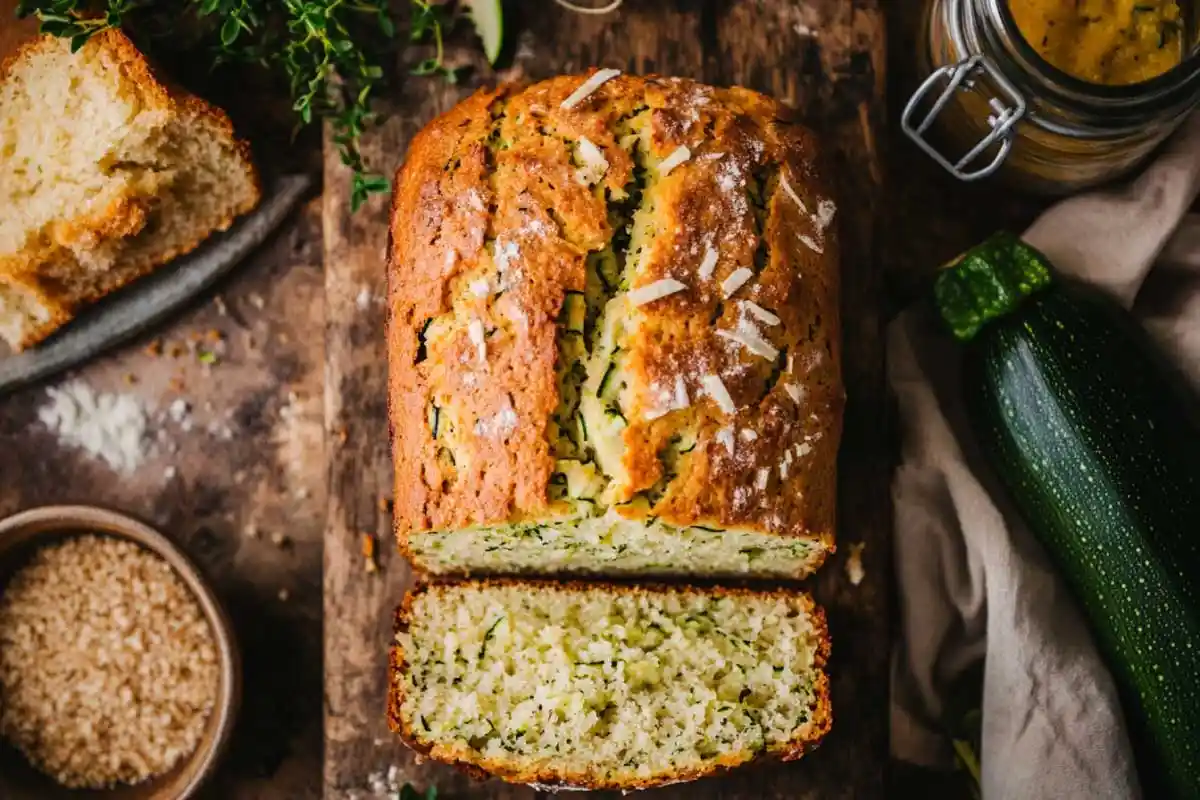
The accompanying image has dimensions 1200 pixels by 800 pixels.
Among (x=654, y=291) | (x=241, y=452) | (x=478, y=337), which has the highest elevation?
(x=654, y=291)

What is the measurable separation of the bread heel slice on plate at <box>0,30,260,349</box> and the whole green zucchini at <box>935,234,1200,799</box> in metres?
2.09

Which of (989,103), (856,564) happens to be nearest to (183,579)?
(856,564)

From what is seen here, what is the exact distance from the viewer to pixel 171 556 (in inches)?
123

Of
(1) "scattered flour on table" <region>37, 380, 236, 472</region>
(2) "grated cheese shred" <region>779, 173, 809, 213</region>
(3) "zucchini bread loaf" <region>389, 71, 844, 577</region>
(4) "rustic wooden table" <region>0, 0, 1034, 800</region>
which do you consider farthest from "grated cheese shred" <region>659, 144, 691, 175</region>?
(1) "scattered flour on table" <region>37, 380, 236, 472</region>

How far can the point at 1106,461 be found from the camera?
311 cm

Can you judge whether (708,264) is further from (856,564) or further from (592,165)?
(856,564)

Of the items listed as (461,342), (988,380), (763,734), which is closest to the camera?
(461,342)

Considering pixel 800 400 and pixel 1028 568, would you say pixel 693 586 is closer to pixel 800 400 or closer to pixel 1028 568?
pixel 800 400

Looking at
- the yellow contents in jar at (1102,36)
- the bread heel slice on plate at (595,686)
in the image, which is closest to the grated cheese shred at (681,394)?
the bread heel slice on plate at (595,686)

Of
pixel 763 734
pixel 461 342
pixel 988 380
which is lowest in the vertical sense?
pixel 763 734

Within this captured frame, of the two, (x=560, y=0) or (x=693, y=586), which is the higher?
(x=560, y=0)

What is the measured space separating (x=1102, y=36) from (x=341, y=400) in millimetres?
2136

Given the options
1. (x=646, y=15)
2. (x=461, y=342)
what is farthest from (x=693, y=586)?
(x=646, y=15)

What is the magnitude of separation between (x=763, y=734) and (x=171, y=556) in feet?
5.15
